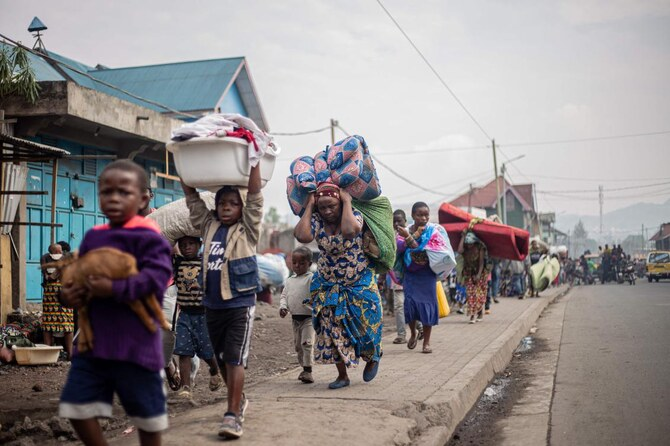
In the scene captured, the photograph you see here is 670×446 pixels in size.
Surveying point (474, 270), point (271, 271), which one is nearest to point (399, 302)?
point (474, 270)

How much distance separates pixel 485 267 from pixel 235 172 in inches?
363

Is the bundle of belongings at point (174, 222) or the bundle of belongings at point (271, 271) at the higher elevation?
the bundle of belongings at point (174, 222)

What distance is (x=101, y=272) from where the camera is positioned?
10.5 feet

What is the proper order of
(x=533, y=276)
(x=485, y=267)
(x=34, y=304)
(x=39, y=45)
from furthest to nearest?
(x=533, y=276)
(x=39, y=45)
(x=34, y=304)
(x=485, y=267)

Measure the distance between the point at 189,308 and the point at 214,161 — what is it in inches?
83.5

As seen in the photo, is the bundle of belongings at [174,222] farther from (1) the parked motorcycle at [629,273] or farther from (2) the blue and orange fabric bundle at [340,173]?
(1) the parked motorcycle at [629,273]

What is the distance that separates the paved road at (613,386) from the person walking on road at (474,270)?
5.08 ft

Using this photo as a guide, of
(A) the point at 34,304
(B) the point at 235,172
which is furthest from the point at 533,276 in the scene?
(B) the point at 235,172

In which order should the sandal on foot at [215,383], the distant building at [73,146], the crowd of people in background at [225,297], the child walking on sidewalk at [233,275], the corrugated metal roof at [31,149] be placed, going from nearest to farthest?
the crowd of people in background at [225,297] < the child walking on sidewalk at [233,275] < the sandal on foot at [215,383] < the corrugated metal roof at [31,149] < the distant building at [73,146]

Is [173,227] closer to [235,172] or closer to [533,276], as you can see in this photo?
[235,172]

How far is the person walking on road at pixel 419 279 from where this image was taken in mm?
9016

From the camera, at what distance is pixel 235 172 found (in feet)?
15.2

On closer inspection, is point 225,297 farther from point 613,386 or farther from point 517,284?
point 517,284

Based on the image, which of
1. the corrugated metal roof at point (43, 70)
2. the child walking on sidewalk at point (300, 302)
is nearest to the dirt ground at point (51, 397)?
the child walking on sidewalk at point (300, 302)
